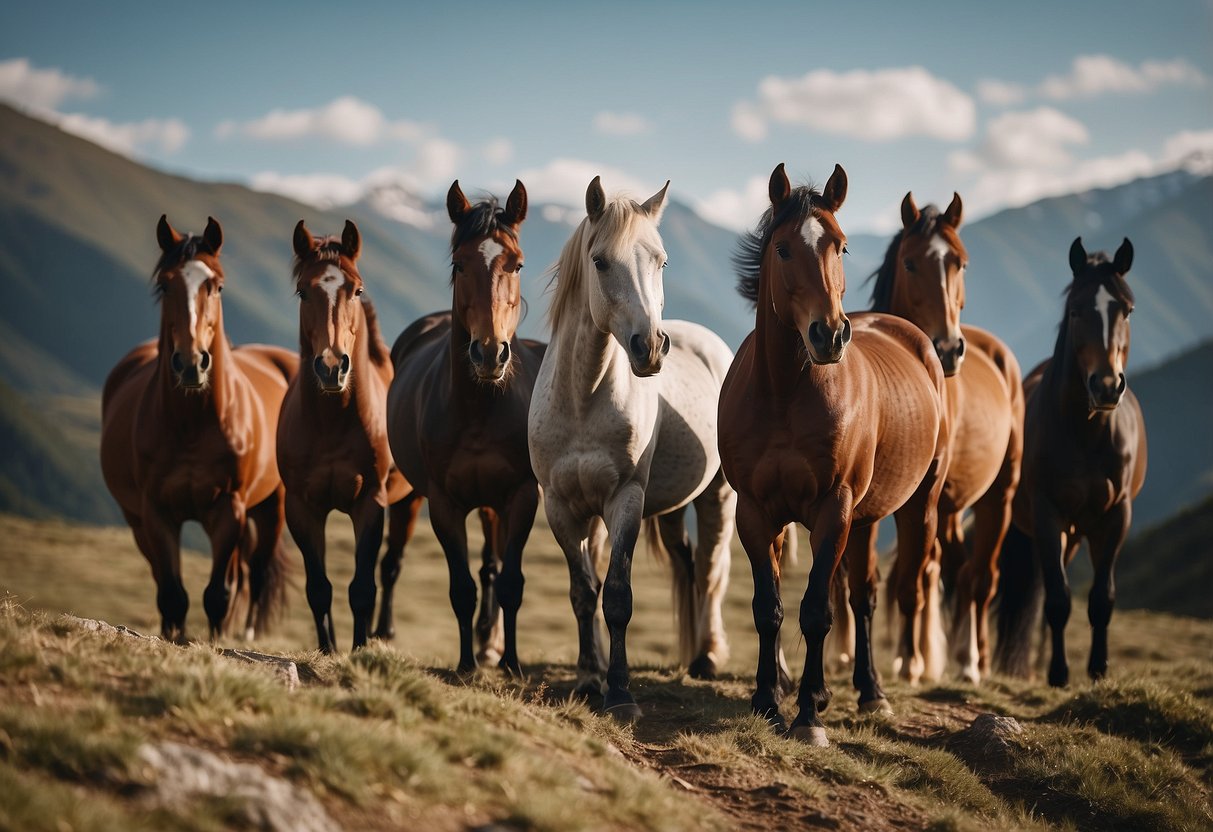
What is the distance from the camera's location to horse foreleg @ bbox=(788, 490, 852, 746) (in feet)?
20.8

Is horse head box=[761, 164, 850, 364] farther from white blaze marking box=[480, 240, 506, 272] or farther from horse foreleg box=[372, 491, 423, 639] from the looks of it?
horse foreleg box=[372, 491, 423, 639]

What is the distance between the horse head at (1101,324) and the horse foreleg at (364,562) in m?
6.05

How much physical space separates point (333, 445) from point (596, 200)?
3037 millimetres

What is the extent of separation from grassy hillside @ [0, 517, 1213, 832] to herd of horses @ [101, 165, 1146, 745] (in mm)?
561

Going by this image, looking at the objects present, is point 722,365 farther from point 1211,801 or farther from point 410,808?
point 410,808

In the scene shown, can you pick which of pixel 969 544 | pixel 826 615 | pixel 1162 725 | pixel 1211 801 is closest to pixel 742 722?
pixel 826 615

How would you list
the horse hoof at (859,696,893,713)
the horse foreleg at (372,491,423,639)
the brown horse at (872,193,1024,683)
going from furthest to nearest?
the horse foreleg at (372,491,423,639)
the brown horse at (872,193,1024,683)
the horse hoof at (859,696,893,713)

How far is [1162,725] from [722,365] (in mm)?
4575

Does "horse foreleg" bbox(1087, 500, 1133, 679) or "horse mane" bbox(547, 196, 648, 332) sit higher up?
"horse mane" bbox(547, 196, 648, 332)

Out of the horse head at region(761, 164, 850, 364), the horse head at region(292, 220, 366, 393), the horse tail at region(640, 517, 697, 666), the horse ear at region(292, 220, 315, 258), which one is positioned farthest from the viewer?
the horse tail at region(640, 517, 697, 666)

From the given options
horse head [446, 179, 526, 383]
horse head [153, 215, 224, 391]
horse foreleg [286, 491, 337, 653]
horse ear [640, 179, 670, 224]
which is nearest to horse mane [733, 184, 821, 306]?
horse ear [640, 179, 670, 224]

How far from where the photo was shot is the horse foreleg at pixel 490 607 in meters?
9.66

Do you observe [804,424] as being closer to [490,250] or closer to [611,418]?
[611,418]

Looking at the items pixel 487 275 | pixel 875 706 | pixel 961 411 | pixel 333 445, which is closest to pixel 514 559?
pixel 333 445
